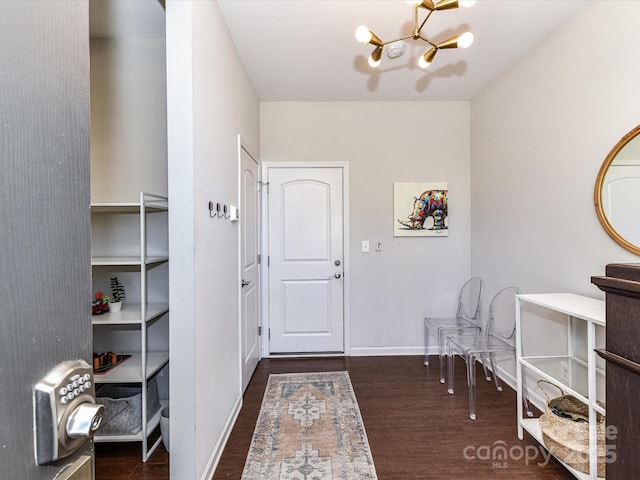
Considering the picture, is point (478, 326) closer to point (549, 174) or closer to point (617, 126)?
point (549, 174)

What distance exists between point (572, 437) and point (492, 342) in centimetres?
89

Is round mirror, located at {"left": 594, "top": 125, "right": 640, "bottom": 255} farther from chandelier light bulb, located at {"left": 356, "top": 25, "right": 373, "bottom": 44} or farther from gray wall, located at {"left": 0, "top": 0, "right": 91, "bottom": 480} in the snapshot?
gray wall, located at {"left": 0, "top": 0, "right": 91, "bottom": 480}

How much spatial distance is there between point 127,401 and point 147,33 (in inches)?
93.1

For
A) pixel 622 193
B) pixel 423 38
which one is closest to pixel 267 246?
pixel 423 38

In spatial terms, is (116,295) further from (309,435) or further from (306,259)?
(306,259)

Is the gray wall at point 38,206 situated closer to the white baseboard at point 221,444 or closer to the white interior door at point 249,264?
the white baseboard at point 221,444

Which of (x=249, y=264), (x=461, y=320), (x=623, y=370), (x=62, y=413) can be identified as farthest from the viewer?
(x=461, y=320)

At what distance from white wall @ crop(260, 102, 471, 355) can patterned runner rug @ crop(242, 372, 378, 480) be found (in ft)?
2.96

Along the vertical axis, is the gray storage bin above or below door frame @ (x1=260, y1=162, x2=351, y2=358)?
below

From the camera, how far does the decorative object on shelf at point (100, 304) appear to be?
73.4 inches

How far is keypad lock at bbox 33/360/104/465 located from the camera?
0.38 meters

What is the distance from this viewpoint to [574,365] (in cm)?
192

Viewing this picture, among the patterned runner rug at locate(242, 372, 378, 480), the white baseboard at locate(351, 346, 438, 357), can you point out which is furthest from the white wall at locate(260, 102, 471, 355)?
the patterned runner rug at locate(242, 372, 378, 480)

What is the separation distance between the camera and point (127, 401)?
71.3 inches
